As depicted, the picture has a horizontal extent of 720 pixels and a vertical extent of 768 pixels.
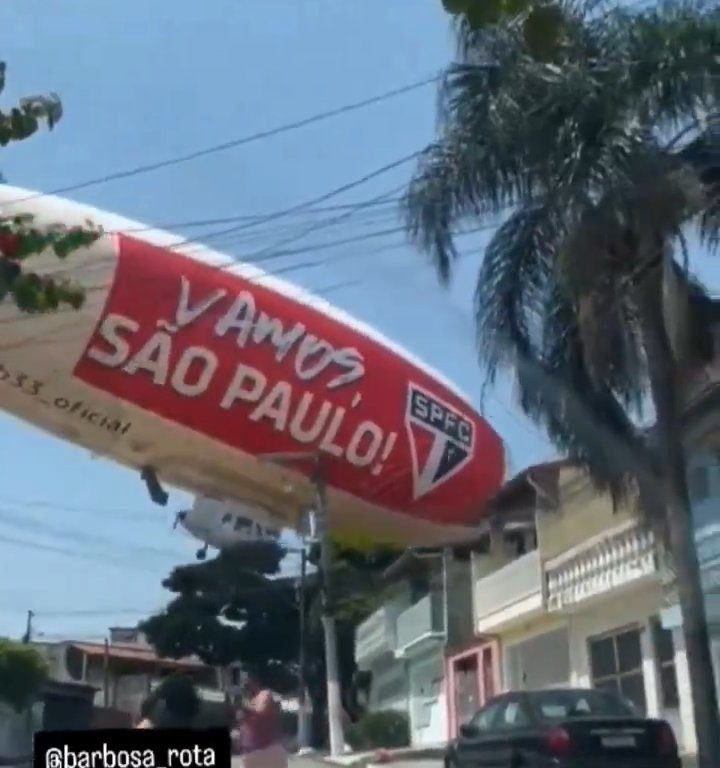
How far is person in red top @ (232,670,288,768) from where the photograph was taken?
40.4 ft

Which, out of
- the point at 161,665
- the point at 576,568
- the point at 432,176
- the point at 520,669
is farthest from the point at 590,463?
the point at 161,665

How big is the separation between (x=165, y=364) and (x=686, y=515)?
18.9 ft

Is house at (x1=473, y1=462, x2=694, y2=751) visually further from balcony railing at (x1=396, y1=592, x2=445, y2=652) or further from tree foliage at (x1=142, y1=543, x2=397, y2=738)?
tree foliage at (x1=142, y1=543, x2=397, y2=738)

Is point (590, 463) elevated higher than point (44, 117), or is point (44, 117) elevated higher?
point (590, 463)

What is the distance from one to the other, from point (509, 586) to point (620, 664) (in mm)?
4909

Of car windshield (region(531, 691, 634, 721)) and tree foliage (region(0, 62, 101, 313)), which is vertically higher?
tree foliage (region(0, 62, 101, 313))

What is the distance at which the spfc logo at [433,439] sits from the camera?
18469 mm

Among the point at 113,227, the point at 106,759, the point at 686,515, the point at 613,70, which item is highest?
the point at 613,70

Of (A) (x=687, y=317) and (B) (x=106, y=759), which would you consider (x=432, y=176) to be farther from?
(B) (x=106, y=759)

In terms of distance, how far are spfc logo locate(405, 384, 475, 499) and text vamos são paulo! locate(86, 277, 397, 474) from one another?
0.45 meters

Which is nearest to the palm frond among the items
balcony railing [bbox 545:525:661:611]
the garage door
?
balcony railing [bbox 545:525:661:611]

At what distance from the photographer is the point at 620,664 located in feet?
→ 90.6

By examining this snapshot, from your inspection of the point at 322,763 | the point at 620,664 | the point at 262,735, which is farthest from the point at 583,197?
the point at 620,664

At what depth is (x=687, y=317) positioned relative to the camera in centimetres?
1678
